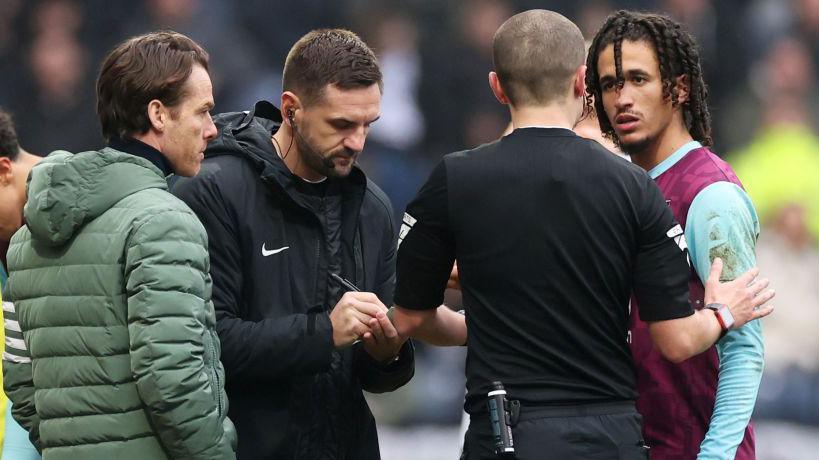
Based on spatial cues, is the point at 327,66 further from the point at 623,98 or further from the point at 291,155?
the point at 623,98

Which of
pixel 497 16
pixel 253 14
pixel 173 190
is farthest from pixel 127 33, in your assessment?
pixel 173 190

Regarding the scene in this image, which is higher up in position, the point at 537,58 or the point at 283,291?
the point at 537,58

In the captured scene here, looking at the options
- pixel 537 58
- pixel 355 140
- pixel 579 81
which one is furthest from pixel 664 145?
pixel 355 140

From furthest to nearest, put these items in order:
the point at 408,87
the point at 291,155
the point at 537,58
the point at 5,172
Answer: the point at 408,87
the point at 5,172
the point at 291,155
the point at 537,58

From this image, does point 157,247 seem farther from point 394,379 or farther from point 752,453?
point 752,453

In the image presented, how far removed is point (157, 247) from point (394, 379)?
38.6 inches

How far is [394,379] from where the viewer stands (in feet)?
11.3

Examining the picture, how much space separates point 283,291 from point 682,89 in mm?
1182

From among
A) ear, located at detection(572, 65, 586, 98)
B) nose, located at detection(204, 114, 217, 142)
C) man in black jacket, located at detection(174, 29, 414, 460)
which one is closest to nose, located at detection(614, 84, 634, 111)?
ear, located at detection(572, 65, 586, 98)

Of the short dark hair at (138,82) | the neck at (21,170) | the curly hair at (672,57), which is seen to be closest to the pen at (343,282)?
the short dark hair at (138,82)

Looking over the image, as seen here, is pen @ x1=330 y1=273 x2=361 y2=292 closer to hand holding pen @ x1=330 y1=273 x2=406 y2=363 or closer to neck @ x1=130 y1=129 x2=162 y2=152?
hand holding pen @ x1=330 y1=273 x2=406 y2=363

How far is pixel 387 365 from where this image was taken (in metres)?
3.41

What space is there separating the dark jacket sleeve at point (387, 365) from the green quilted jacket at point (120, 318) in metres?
0.63

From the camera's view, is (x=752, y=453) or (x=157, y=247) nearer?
(x=157, y=247)
